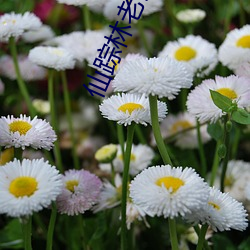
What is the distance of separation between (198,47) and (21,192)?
426mm

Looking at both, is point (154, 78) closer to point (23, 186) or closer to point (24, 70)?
point (23, 186)

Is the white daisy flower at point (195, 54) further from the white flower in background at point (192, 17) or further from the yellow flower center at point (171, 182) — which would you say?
the yellow flower center at point (171, 182)

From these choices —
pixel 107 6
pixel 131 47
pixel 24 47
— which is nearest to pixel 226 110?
pixel 107 6

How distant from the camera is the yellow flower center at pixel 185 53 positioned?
820 mm

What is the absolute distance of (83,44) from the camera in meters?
0.84

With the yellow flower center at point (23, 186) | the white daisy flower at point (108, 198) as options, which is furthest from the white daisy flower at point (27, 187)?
the white daisy flower at point (108, 198)

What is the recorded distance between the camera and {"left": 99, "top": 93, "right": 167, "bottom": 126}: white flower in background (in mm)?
563

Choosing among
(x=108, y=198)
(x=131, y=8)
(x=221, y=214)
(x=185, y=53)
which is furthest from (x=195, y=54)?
(x=221, y=214)

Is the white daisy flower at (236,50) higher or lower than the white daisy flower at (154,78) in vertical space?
higher

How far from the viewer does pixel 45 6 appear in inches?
45.4

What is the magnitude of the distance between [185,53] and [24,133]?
33 cm

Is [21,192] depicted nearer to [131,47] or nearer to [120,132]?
[120,132]

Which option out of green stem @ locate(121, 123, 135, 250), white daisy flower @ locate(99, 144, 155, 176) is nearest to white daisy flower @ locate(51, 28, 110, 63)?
white daisy flower @ locate(99, 144, 155, 176)

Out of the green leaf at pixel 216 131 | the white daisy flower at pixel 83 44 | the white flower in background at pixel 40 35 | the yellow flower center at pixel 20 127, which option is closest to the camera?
the yellow flower center at pixel 20 127
